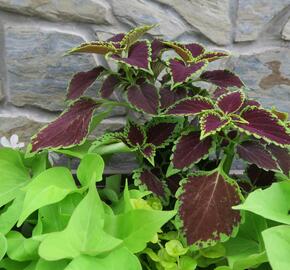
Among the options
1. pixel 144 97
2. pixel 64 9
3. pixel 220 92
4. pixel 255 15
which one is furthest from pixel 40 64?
pixel 255 15

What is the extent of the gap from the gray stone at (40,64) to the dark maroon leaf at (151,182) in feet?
1.29

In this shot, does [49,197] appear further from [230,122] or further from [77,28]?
[77,28]

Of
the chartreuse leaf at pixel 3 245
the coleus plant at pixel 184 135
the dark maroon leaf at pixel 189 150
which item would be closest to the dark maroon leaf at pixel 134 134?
the coleus plant at pixel 184 135

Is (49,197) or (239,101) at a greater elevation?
(239,101)

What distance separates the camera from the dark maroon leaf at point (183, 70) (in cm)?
103

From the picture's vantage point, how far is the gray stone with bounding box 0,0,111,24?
1250 millimetres

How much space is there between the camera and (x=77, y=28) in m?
1.30

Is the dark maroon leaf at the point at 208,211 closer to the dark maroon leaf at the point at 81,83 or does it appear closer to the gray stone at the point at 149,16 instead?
the dark maroon leaf at the point at 81,83

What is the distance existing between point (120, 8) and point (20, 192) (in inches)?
21.2

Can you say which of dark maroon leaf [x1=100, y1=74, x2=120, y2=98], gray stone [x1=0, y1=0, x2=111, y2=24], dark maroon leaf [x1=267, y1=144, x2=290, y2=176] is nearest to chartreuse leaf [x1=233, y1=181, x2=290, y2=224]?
dark maroon leaf [x1=267, y1=144, x2=290, y2=176]

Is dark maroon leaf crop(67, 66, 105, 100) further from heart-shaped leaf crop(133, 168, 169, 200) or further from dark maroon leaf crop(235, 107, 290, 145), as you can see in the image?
dark maroon leaf crop(235, 107, 290, 145)

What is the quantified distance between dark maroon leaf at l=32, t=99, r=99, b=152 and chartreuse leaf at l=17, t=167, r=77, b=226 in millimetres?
60

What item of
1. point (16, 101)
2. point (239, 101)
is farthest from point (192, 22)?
point (16, 101)

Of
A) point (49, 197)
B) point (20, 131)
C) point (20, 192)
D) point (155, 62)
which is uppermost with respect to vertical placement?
point (155, 62)
